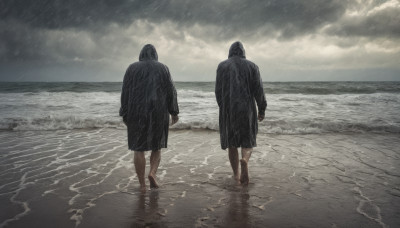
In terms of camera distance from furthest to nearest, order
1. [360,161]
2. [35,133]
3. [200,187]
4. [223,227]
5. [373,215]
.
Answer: [35,133] < [360,161] < [200,187] < [373,215] < [223,227]

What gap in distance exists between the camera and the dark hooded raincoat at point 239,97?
3.57m

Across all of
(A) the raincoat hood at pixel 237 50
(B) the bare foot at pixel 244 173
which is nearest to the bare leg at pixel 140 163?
(B) the bare foot at pixel 244 173

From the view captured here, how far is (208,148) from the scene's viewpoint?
593cm

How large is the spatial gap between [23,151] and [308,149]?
242 inches

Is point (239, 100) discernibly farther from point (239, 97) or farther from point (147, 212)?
point (147, 212)

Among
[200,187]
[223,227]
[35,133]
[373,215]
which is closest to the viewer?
[223,227]

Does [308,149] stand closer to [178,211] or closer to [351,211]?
[351,211]

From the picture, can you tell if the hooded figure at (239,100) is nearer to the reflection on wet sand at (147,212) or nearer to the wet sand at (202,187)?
the wet sand at (202,187)

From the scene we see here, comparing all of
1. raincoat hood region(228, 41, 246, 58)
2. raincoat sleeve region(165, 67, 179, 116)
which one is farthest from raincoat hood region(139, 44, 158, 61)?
raincoat hood region(228, 41, 246, 58)

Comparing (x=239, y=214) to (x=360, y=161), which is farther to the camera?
(x=360, y=161)

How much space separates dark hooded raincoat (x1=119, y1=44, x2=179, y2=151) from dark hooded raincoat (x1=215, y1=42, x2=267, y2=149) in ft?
2.74

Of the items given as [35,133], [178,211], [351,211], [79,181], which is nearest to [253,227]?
[178,211]

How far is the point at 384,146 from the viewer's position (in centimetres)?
596

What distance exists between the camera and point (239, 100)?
140 inches
